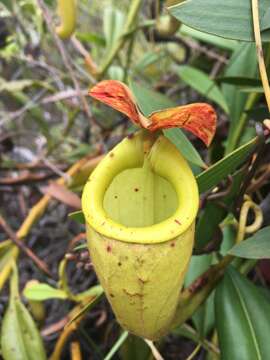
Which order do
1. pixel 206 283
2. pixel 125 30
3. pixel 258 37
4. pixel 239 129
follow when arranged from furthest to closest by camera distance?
pixel 125 30, pixel 239 129, pixel 206 283, pixel 258 37

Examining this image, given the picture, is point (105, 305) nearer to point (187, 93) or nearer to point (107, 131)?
point (107, 131)

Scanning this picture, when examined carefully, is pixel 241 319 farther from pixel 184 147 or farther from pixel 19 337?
pixel 19 337

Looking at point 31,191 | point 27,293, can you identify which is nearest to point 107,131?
point 31,191

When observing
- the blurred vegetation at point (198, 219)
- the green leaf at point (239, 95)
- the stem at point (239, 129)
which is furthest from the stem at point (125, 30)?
the stem at point (239, 129)

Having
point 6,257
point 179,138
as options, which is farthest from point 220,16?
point 6,257

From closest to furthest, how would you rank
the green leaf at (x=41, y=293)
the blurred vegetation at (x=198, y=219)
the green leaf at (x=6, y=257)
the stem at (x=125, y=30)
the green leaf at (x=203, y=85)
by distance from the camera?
1. the blurred vegetation at (x=198, y=219)
2. the green leaf at (x=41, y=293)
3. the green leaf at (x=6, y=257)
4. the green leaf at (x=203, y=85)
5. the stem at (x=125, y=30)

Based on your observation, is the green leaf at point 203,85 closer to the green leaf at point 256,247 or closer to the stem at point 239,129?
the stem at point 239,129
